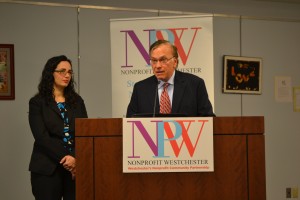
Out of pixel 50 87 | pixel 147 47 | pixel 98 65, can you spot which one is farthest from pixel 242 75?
pixel 50 87

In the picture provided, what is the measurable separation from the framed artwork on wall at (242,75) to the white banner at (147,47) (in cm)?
108

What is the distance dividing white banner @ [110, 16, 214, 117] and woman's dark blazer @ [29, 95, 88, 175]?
0.66 meters

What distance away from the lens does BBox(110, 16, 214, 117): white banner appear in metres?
3.15

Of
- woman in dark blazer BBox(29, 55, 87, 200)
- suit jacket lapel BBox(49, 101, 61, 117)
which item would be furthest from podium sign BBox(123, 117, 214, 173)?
suit jacket lapel BBox(49, 101, 61, 117)

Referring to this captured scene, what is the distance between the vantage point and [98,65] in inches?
151

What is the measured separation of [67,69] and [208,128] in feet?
4.68

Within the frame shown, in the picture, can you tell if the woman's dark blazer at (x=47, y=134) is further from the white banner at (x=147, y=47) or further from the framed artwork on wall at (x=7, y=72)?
the framed artwork on wall at (x=7, y=72)

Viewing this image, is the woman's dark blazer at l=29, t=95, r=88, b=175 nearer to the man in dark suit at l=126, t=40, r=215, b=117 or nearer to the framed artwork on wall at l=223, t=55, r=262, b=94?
the man in dark suit at l=126, t=40, r=215, b=117

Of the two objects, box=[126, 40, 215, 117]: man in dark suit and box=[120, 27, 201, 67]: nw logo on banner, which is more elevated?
box=[120, 27, 201, 67]: nw logo on banner

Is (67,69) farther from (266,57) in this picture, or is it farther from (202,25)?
(266,57)

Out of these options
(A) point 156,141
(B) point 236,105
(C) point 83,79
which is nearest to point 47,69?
(C) point 83,79

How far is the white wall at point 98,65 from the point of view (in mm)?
3586

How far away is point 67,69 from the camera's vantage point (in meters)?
2.65

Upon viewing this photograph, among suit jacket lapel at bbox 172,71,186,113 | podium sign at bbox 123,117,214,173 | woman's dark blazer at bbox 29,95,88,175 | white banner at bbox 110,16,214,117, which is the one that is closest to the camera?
podium sign at bbox 123,117,214,173
